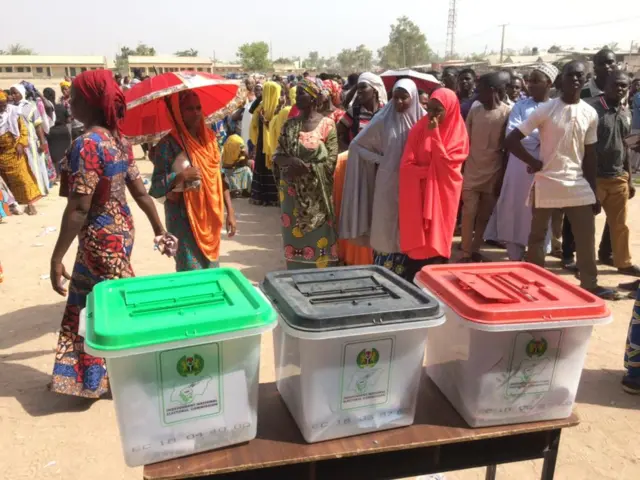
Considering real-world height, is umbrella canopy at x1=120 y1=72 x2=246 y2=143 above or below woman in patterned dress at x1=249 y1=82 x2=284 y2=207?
above

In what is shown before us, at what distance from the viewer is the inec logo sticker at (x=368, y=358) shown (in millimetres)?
1516

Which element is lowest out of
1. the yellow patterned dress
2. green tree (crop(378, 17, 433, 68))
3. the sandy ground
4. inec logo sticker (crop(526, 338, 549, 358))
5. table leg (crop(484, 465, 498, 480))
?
the sandy ground

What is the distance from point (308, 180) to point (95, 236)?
193 centimetres

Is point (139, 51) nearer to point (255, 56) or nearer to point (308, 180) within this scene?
point (255, 56)

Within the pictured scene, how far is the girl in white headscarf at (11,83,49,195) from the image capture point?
7.89 metres

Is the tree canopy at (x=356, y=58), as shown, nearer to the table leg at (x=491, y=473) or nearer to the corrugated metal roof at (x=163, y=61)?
the corrugated metal roof at (x=163, y=61)

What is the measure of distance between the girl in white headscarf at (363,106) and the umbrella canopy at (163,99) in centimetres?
134

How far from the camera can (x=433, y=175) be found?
3.62m

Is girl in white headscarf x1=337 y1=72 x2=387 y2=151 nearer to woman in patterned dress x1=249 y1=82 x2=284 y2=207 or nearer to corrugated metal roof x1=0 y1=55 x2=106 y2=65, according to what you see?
woman in patterned dress x1=249 y1=82 x2=284 y2=207

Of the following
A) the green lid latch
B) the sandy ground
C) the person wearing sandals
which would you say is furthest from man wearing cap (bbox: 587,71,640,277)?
the person wearing sandals

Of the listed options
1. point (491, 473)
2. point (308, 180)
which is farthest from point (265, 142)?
point (491, 473)

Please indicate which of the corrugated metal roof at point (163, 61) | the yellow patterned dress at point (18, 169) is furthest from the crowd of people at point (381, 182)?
the corrugated metal roof at point (163, 61)

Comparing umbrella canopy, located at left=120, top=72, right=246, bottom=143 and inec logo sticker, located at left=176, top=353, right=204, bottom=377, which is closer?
inec logo sticker, located at left=176, top=353, right=204, bottom=377

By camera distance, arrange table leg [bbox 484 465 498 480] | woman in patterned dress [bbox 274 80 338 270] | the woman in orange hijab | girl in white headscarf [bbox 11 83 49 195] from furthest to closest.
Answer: girl in white headscarf [bbox 11 83 49 195] < woman in patterned dress [bbox 274 80 338 270] < the woman in orange hijab < table leg [bbox 484 465 498 480]
